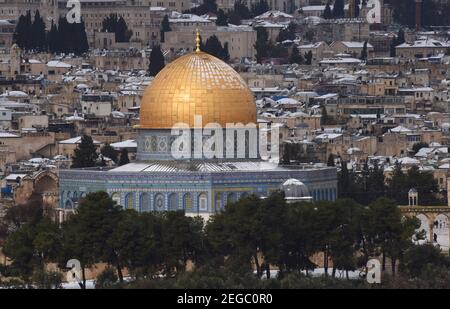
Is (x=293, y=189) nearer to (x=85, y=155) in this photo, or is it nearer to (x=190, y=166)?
(x=190, y=166)

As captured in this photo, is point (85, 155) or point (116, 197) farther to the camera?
point (85, 155)

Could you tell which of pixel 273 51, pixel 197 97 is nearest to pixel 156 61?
pixel 273 51

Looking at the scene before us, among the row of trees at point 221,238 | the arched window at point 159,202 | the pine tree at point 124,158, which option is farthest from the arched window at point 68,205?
the pine tree at point 124,158

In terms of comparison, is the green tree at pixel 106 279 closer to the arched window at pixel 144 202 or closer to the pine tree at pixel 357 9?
the arched window at pixel 144 202

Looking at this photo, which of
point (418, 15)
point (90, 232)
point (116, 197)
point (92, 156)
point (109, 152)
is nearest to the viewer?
point (90, 232)

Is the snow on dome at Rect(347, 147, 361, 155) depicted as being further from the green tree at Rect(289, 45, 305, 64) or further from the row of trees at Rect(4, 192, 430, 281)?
the green tree at Rect(289, 45, 305, 64)

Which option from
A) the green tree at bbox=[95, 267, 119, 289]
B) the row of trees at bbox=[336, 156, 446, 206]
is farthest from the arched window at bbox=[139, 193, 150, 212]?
the row of trees at bbox=[336, 156, 446, 206]

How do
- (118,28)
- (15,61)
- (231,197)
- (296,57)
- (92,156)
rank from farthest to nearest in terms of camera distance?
(118,28), (296,57), (15,61), (92,156), (231,197)
